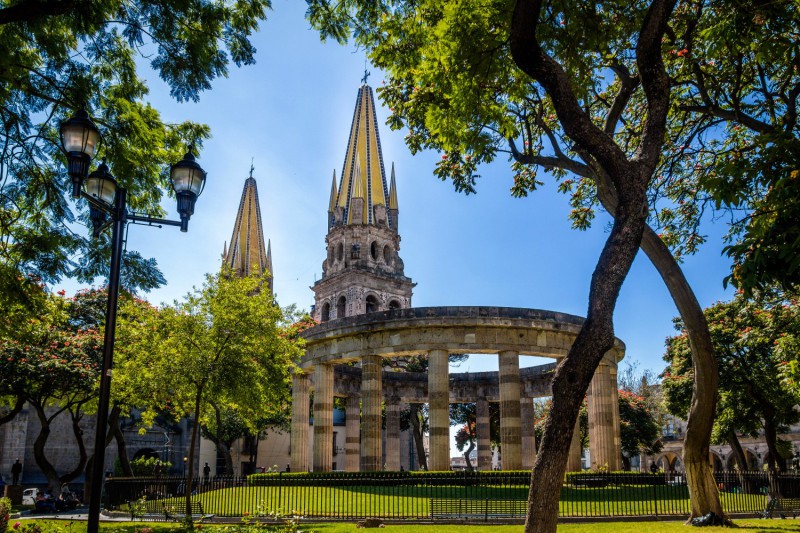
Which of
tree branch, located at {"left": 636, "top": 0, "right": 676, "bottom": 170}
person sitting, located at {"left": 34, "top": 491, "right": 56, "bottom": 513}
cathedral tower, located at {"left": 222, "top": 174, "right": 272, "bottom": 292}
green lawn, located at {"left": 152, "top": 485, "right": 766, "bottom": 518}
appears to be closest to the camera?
tree branch, located at {"left": 636, "top": 0, "right": 676, "bottom": 170}

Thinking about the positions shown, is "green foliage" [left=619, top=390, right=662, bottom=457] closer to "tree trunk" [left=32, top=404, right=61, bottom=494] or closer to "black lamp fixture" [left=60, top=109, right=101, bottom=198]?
"tree trunk" [left=32, top=404, right=61, bottom=494]

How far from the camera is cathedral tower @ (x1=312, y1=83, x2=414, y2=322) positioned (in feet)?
246

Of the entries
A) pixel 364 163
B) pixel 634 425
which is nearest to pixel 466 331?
pixel 634 425

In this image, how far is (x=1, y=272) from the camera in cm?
1278

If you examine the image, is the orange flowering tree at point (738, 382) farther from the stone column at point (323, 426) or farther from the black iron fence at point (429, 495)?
the stone column at point (323, 426)

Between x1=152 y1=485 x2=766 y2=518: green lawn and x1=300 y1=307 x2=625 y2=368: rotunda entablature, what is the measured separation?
19.5ft

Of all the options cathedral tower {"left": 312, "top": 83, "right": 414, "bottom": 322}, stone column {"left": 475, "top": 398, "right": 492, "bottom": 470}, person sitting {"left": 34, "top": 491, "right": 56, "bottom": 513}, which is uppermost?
cathedral tower {"left": 312, "top": 83, "right": 414, "bottom": 322}

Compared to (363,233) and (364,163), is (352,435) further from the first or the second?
(364,163)

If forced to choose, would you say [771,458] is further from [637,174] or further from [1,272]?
[1,272]

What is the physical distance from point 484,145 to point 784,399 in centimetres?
2571

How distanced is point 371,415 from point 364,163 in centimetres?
5174

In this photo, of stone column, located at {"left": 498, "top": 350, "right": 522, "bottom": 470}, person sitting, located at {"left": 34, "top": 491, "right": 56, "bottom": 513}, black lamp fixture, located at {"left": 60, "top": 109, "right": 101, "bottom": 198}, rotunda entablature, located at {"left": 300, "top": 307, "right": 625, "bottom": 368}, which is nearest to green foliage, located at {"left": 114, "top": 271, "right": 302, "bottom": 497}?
rotunda entablature, located at {"left": 300, "top": 307, "right": 625, "bottom": 368}

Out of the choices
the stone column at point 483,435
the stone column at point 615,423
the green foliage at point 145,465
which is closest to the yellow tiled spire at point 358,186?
the stone column at point 483,435

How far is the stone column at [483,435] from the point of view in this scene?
35.6 m
